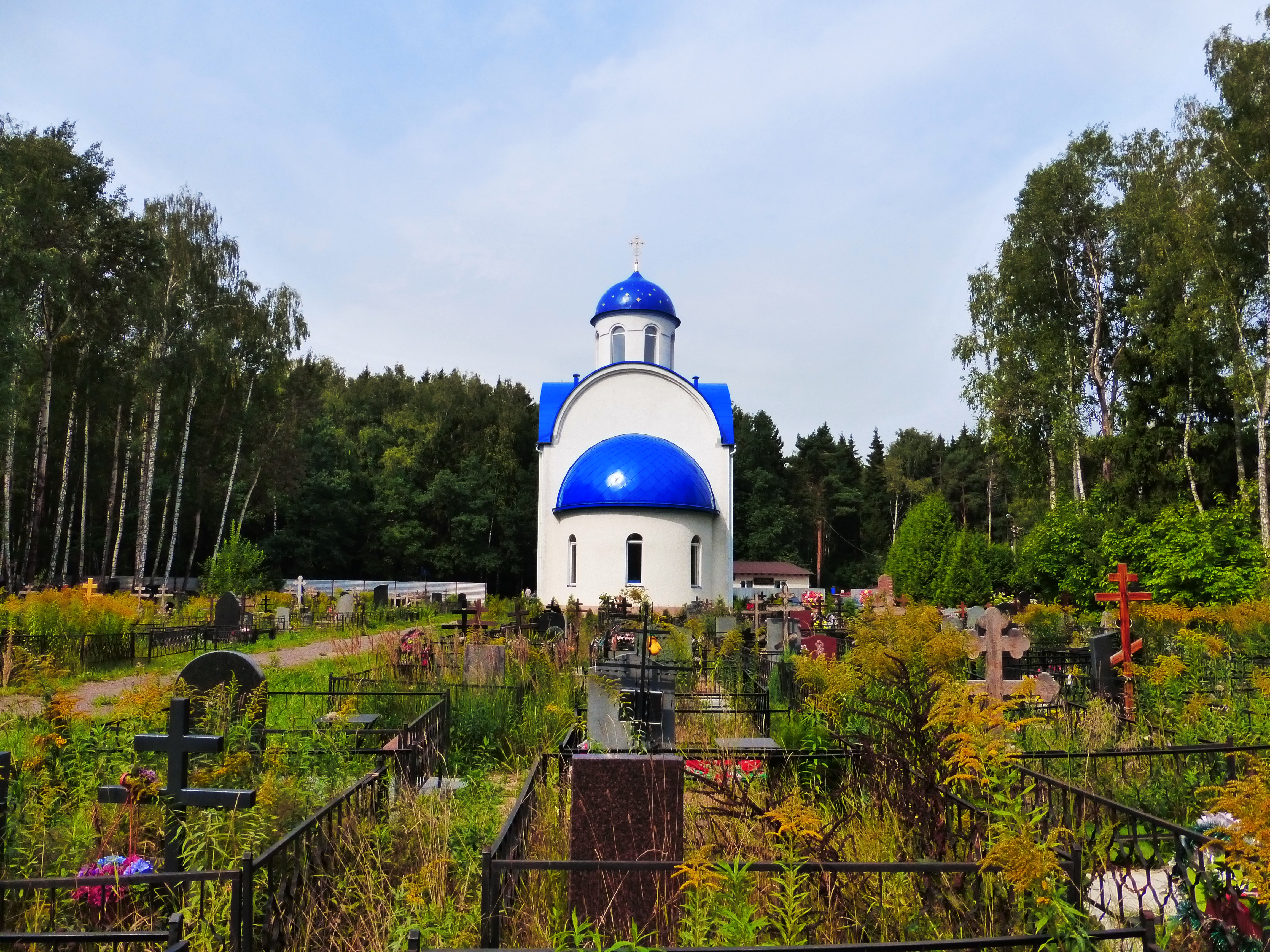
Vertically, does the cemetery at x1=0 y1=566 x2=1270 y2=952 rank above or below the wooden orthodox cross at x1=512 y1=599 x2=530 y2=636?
below

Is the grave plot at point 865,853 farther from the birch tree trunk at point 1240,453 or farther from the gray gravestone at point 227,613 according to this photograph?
the birch tree trunk at point 1240,453

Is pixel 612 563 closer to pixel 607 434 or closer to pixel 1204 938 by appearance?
pixel 607 434

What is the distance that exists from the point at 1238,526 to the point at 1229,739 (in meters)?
13.6

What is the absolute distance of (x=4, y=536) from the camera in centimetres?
2423

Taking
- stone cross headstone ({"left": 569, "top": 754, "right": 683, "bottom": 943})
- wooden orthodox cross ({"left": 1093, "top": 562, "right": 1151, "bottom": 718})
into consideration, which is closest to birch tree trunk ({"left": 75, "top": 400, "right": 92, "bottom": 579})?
wooden orthodox cross ({"left": 1093, "top": 562, "right": 1151, "bottom": 718})

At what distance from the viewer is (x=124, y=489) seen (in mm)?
28625

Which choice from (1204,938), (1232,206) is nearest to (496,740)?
(1204,938)

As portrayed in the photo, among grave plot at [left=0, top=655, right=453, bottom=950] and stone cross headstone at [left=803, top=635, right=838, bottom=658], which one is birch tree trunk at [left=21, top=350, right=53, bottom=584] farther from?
stone cross headstone at [left=803, top=635, right=838, bottom=658]

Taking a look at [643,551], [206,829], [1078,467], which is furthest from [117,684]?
[1078,467]

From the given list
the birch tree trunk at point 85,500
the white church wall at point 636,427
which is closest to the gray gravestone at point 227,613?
the white church wall at point 636,427

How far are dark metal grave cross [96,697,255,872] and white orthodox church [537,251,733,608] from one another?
68.0 feet

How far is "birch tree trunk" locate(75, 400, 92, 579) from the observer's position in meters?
28.3

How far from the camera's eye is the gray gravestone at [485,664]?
9.22 m

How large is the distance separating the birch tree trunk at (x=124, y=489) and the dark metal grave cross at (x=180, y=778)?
84.7 feet
